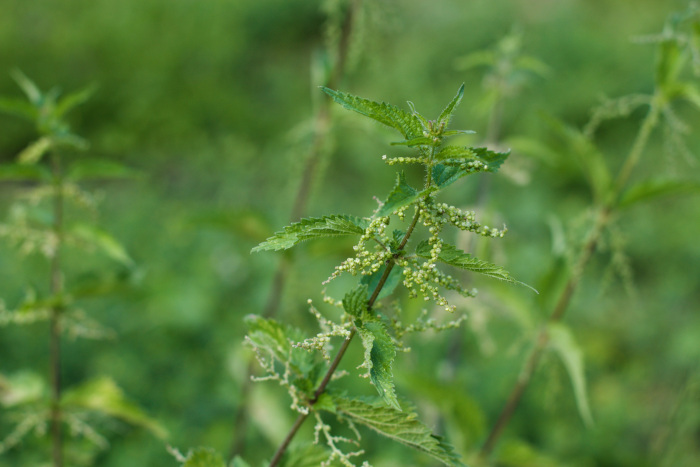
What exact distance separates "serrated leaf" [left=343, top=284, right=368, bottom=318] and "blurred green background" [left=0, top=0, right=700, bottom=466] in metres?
1.28

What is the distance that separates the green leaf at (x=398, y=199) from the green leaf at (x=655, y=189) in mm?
1375

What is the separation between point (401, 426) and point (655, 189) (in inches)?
56.4

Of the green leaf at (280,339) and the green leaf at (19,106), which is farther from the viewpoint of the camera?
the green leaf at (19,106)

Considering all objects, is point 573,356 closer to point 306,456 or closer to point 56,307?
point 306,456

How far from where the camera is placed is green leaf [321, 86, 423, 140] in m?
1.17

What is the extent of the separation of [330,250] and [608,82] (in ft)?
24.2

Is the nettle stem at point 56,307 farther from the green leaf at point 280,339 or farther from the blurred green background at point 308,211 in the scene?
the green leaf at point 280,339

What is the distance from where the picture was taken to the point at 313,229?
4.07 feet

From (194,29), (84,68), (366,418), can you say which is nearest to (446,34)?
(194,29)

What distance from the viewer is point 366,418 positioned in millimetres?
1420

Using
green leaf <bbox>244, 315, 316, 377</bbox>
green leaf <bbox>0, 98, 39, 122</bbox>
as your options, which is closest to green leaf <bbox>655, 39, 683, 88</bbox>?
green leaf <bbox>244, 315, 316, 377</bbox>

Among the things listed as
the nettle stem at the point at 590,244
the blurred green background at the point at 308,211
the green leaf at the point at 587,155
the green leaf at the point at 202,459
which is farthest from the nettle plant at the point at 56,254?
the green leaf at the point at 587,155

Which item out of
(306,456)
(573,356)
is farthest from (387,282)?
(573,356)

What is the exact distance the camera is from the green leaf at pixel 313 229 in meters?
1.21
